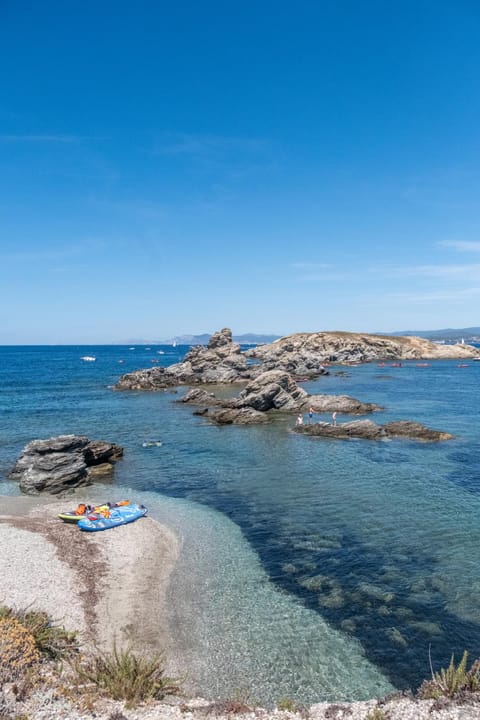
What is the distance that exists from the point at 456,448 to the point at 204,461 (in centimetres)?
2414

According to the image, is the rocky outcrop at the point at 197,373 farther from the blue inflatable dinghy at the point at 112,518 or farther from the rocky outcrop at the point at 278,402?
the blue inflatable dinghy at the point at 112,518

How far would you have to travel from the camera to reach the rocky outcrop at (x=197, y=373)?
100688mm

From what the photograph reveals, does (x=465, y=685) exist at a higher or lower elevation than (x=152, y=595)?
higher

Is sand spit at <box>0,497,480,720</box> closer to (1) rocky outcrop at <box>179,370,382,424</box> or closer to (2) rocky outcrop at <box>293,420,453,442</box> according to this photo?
(2) rocky outcrop at <box>293,420,453,442</box>

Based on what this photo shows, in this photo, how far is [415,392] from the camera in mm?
87812

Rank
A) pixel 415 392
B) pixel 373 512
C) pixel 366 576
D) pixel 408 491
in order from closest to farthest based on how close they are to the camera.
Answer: pixel 366 576 → pixel 373 512 → pixel 408 491 → pixel 415 392

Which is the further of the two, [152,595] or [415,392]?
[415,392]

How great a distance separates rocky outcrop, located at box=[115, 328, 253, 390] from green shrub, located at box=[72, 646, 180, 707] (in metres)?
85.7

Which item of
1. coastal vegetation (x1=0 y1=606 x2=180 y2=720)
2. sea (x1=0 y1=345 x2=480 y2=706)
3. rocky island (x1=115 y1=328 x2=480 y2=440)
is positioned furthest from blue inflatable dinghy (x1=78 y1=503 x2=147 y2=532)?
rocky island (x1=115 y1=328 x2=480 y2=440)

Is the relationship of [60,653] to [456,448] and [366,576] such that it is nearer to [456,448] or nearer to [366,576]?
[366,576]

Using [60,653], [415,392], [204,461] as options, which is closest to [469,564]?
[60,653]

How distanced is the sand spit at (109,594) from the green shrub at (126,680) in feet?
1.21

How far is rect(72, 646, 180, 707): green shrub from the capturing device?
12453mm

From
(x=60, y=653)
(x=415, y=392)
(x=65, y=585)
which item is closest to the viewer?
(x=60, y=653)
